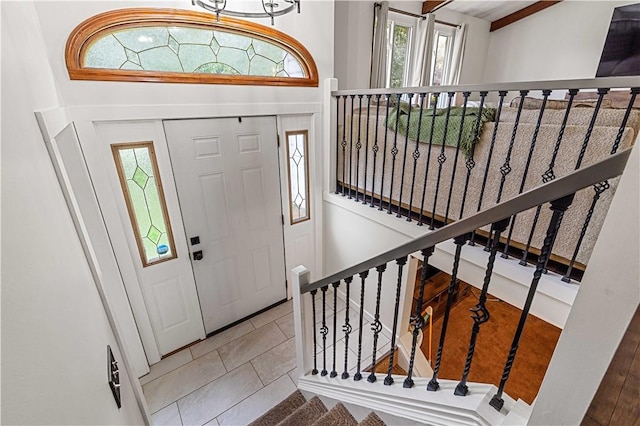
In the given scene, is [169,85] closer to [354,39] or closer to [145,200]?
[145,200]

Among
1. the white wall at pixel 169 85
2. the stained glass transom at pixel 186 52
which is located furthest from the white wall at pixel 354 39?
the stained glass transom at pixel 186 52

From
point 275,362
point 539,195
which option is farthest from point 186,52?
point 275,362

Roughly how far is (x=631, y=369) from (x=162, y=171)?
2.96 metres

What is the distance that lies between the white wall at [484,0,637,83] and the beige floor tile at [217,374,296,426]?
20.5ft

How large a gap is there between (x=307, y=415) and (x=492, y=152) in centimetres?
209

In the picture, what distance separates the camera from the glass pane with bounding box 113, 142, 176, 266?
2.18 m

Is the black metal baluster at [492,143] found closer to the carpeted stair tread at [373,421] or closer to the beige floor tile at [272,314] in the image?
the carpeted stair tread at [373,421]

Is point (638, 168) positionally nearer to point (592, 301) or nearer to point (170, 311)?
point (592, 301)

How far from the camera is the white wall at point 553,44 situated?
171 inches

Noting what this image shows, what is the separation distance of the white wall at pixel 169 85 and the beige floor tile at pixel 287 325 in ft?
7.70

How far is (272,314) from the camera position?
3279 mm

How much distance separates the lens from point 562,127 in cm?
142

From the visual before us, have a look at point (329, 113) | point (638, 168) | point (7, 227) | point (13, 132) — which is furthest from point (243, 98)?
point (638, 168)

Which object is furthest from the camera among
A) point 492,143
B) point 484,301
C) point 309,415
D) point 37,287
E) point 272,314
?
point 272,314
